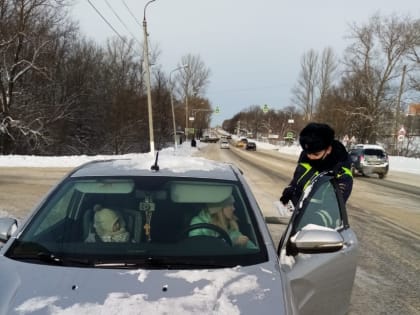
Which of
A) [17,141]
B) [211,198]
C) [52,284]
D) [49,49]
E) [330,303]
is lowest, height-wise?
[17,141]

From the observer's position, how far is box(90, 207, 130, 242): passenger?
289cm

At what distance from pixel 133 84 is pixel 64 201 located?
53072 millimetres

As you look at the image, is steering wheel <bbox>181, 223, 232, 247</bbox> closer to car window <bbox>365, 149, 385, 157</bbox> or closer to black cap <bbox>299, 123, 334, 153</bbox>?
black cap <bbox>299, 123, 334, 153</bbox>

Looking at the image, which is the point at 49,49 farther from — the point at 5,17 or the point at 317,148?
the point at 317,148

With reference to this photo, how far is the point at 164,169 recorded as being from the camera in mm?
3367

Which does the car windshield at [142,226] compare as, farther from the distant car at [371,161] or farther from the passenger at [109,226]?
the distant car at [371,161]

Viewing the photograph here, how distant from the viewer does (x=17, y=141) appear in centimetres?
3656

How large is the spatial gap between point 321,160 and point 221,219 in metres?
1.41

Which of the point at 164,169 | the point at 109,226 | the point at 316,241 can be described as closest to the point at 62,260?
the point at 109,226

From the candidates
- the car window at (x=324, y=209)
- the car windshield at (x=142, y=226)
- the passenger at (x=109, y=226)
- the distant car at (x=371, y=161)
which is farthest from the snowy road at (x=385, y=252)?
the distant car at (x=371, y=161)

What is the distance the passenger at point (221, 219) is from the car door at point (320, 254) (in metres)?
0.32

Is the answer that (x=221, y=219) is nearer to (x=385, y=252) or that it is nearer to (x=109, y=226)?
(x=109, y=226)

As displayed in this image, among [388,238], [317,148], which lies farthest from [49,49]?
[317,148]

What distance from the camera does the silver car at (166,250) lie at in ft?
7.04
